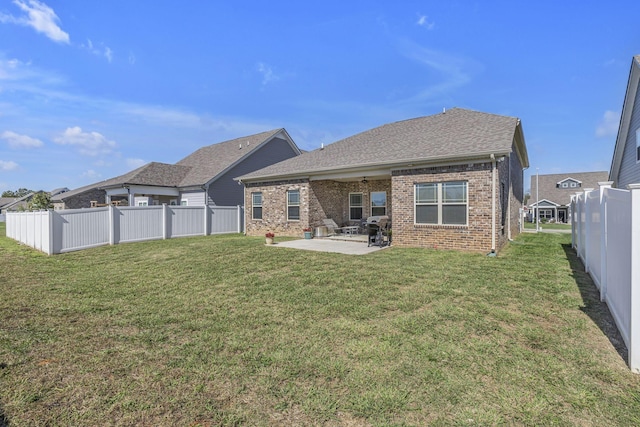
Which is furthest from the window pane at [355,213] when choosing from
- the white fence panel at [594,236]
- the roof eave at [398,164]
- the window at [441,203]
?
the white fence panel at [594,236]

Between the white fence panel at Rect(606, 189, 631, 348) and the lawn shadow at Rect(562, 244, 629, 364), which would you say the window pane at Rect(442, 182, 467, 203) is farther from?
the white fence panel at Rect(606, 189, 631, 348)

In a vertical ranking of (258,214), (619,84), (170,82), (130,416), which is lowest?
(130,416)

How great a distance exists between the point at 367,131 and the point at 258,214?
777cm

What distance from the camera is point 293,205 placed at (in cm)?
1563

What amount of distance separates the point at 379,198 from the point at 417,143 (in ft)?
14.2

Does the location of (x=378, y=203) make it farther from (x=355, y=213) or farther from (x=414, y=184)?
(x=414, y=184)

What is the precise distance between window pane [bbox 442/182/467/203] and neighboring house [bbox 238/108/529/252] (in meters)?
0.03

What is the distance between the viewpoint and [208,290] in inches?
241

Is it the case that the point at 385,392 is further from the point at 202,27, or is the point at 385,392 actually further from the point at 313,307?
the point at 202,27

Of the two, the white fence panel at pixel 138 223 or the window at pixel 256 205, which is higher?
the window at pixel 256 205

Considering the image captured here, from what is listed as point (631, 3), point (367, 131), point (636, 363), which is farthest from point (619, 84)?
point (636, 363)

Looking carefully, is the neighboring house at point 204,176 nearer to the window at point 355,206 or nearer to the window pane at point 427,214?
the window at point 355,206

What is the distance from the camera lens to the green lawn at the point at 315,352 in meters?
2.44

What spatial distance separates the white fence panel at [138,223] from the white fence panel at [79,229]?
504 mm
